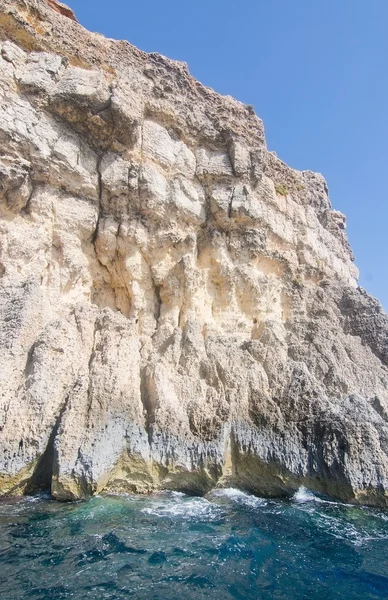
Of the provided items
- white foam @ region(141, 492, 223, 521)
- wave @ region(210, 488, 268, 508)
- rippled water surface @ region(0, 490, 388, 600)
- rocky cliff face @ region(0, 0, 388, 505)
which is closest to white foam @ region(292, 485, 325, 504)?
Answer: rocky cliff face @ region(0, 0, 388, 505)

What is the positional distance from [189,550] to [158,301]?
1204 cm

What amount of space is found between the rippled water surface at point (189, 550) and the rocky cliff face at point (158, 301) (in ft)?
4.13

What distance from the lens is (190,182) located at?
819 inches

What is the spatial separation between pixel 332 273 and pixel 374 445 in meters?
14.6

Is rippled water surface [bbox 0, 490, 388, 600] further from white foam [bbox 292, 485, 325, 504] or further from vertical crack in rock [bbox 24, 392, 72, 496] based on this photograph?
vertical crack in rock [bbox 24, 392, 72, 496]

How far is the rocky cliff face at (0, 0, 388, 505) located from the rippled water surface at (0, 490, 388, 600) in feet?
4.13

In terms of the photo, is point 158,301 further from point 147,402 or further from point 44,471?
point 44,471

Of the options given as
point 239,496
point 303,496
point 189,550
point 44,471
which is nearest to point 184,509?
point 239,496

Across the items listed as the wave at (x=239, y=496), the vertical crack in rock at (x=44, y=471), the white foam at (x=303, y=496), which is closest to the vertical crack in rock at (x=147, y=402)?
the wave at (x=239, y=496)

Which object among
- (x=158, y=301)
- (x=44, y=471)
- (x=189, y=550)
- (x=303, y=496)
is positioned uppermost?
(x=158, y=301)

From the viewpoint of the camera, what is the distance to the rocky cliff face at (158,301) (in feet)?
42.7

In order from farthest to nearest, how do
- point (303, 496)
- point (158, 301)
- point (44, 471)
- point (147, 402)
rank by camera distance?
point (158, 301)
point (147, 402)
point (303, 496)
point (44, 471)

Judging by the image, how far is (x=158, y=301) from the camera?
63.7 feet

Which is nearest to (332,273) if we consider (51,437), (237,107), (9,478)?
(237,107)
